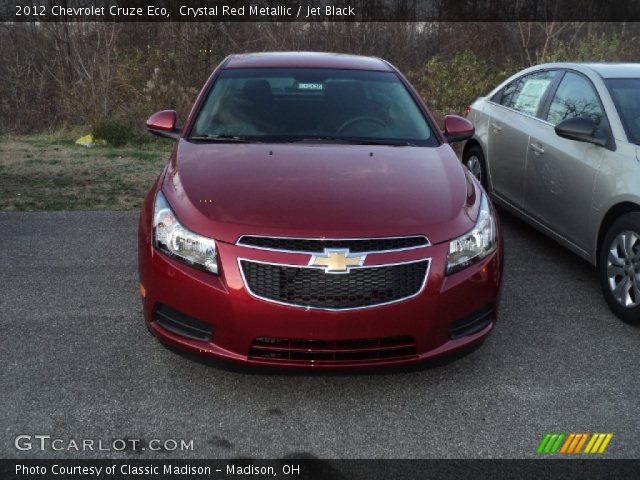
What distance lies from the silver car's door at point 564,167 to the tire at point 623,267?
0.34 m

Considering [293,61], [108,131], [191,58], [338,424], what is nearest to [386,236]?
[338,424]

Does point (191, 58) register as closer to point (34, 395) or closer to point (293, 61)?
point (293, 61)

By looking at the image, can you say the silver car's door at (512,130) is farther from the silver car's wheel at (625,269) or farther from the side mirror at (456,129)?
the silver car's wheel at (625,269)

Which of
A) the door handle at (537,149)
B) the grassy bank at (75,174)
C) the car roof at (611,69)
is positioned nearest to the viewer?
the car roof at (611,69)

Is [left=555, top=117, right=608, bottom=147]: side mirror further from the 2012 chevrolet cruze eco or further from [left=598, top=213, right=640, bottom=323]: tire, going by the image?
the 2012 chevrolet cruze eco

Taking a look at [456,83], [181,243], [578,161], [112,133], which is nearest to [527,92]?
[578,161]

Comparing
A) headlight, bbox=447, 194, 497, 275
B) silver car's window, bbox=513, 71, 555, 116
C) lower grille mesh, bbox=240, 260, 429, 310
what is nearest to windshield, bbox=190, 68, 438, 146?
headlight, bbox=447, 194, 497, 275

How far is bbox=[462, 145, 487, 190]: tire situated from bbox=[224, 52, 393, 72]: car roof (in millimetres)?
1762

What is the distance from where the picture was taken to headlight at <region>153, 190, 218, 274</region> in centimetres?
312

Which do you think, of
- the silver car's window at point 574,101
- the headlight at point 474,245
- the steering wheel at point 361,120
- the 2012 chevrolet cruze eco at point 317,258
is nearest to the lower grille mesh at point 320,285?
the 2012 chevrolet cruze eco at point 317,258

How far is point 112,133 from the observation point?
36.1 ft

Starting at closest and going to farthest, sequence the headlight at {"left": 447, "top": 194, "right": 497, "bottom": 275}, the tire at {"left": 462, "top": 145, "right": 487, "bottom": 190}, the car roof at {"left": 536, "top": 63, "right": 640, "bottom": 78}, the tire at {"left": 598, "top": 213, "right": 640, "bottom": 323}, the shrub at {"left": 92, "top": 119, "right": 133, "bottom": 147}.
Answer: the headlight at {"left": 447, "top": 194, "right": 497, "bottom": 275} → the tire at {"left": 598, "top": 213, "right": 640, "bottom": 323} → the car roof at {"left": 536, "top": 63, "right": 640, "bottom": 78} → the tire at {"left": 462, "top": 145, "right": 487, "bottom": 190} → the shrub at {"left": 92, "top": 119, "right": 133, "bottom": 147}

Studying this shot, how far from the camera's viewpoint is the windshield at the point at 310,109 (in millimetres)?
4344

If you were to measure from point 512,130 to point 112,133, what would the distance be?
23.7 feet
